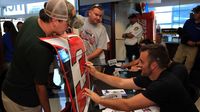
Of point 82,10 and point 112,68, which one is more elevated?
point 82,10

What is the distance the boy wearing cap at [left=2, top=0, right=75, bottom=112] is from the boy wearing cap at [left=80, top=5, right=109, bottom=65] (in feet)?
4.00

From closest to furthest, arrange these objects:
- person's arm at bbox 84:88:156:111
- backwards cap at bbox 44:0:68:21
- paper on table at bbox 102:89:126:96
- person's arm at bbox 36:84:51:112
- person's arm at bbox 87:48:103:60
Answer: backwards cap at bbox 44:0:68:21
person's arm at bbox 36:84:51:112
person's arm at bbox 84:88:156:111
paper on table at bbox 102:89:126:96
person's arm at bbox 87:48:103:60

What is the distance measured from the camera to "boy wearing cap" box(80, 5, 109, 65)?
2.74 m

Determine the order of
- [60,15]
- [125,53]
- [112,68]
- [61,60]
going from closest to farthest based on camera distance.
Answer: [61,60] < [60,15] < [112,68] < [125,53]

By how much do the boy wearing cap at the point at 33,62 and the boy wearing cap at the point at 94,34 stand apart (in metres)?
1.22

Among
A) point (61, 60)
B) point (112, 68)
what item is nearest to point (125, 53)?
point (112, 68)

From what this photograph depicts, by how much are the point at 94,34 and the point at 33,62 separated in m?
1.54

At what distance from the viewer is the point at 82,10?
5289mm

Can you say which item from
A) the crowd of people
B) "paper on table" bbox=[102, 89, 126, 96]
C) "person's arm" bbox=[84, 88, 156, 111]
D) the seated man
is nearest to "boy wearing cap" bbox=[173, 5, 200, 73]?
the crowd of people

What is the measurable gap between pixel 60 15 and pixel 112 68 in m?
1.74

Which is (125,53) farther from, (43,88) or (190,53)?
(43,88)

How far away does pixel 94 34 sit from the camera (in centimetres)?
282

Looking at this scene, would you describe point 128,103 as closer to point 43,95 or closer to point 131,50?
point 43,95

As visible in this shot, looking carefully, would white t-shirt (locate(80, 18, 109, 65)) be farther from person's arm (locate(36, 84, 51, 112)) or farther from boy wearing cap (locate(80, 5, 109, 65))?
person's arm (locate(36, 84, 51, 112))
